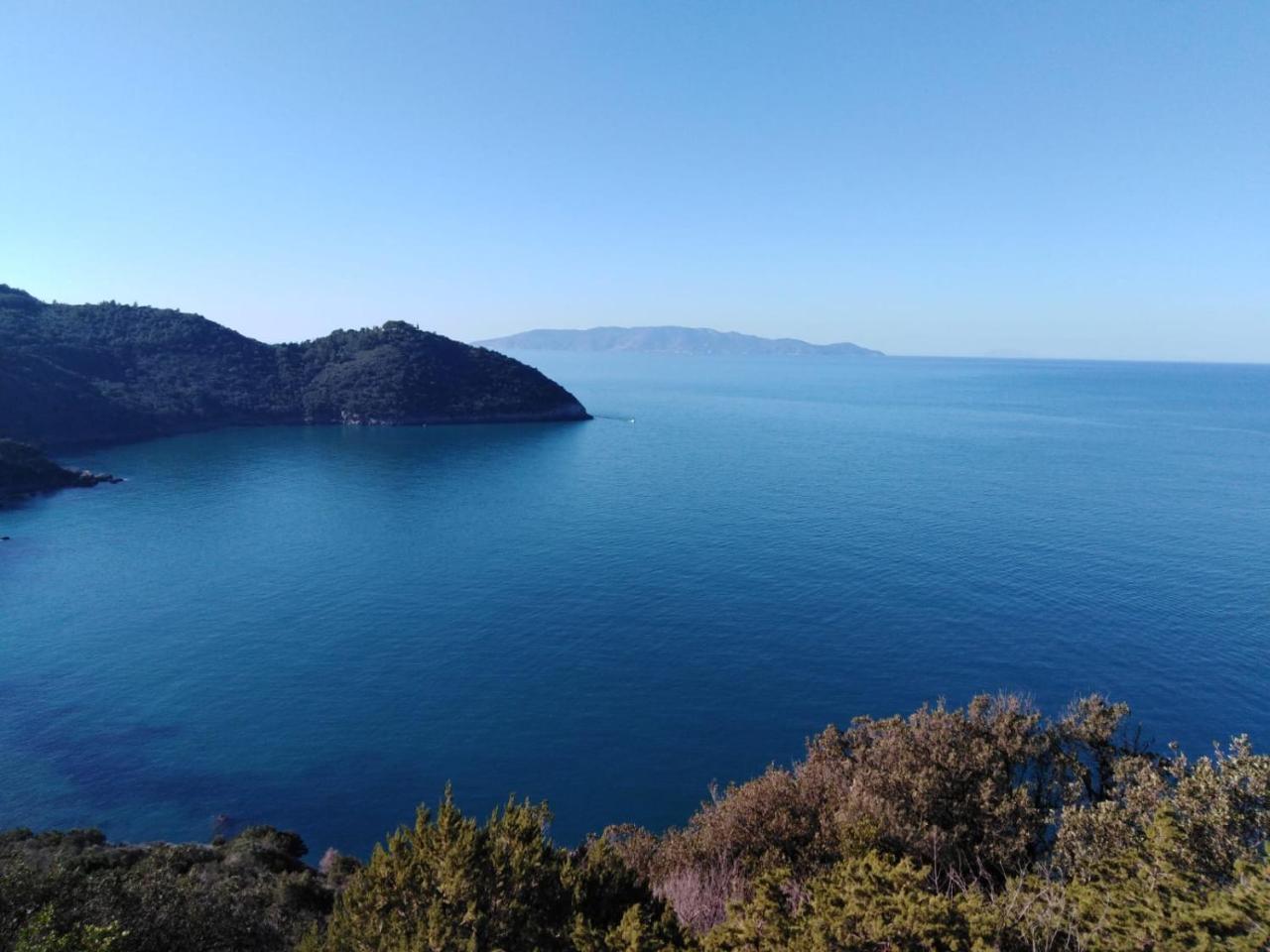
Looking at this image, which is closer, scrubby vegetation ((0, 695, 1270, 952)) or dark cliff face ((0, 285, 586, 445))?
scrubby vegetation ((0, 695, 1270, 952))

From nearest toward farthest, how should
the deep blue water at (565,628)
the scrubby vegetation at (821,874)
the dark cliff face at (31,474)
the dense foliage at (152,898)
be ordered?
the scrubby vegetation at (821,874) → the dense foliage at (152,898) → the deep blue water at (565,628) → the dark cliff face at (31,474)

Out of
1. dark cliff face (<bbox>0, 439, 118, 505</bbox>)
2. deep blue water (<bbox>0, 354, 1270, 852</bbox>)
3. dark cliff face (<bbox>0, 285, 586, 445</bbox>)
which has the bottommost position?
deep blue water (<bbox>0, 354, 1270, 852</bbox>)

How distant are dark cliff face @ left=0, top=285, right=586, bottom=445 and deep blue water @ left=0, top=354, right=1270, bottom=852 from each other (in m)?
59.2

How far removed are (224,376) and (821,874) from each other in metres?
195

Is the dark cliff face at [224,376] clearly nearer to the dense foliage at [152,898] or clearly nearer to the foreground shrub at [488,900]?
the dense foliage at [152,898]

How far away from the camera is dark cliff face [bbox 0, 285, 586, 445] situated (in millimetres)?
146375

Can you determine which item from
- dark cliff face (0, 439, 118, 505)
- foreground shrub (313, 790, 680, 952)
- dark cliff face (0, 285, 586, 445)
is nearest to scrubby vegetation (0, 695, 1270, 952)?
foreground shrub (313, 790, 680, 952)

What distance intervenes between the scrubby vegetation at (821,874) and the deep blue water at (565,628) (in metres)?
10.0

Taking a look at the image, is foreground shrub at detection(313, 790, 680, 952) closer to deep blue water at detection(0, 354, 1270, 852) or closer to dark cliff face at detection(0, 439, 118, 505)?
deep blue water at detection(0, 354, 1270, 852)

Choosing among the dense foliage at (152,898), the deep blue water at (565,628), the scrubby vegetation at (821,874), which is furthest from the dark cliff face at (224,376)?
the scrubby vegetation at (821,874)

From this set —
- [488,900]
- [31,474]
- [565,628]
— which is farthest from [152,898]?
[31,474]

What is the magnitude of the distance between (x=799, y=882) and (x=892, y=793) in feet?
14.9

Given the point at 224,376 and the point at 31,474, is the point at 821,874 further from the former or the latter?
the point at 224,376

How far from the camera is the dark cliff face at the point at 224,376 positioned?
146 meters
